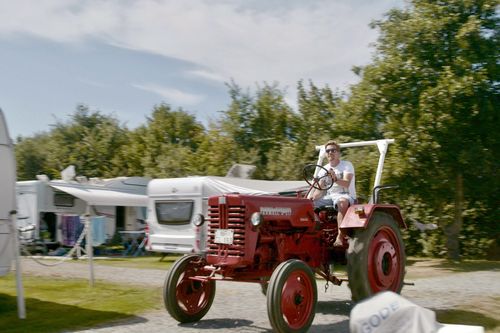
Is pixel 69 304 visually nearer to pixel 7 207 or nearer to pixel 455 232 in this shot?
pixel 7 207

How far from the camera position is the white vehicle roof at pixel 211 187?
1652cm

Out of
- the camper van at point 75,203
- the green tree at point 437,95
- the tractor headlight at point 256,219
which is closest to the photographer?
the tractor headlight at point 256,219

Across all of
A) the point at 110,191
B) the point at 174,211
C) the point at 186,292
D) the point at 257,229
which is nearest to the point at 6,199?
the point at 186,292

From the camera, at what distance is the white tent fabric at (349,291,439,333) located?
4.33 metres

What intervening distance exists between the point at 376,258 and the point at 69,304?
14.9ft

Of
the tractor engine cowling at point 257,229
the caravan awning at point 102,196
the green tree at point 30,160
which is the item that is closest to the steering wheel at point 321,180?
the tractor engine cowling at point 257,229

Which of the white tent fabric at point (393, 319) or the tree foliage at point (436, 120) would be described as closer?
the white tent fabric at point (393, 319)

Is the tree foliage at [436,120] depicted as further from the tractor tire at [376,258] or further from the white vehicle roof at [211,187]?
the tractor tire at [376,258]

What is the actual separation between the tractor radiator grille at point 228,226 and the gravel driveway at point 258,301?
92cm

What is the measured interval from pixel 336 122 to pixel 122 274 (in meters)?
6.91

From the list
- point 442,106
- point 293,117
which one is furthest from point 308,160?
point 442,106

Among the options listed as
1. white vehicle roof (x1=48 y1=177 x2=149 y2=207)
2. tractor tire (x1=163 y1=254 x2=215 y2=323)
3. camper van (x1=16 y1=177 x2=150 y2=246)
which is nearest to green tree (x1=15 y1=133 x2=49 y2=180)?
camper van (x1=16 y1=177 x2=150 y2=246)

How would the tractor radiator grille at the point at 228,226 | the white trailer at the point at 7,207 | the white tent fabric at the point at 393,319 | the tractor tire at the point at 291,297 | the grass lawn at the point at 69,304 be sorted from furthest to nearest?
1. the white trailer at the point at 7,207
2. the grass lawn at the point at 69,304
3. the tractor radiator grille at the point at 228,226
4. the tractor tire at the point at 291,297
5. the white tent fabric at the point at 393,319

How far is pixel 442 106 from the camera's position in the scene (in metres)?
14.3
